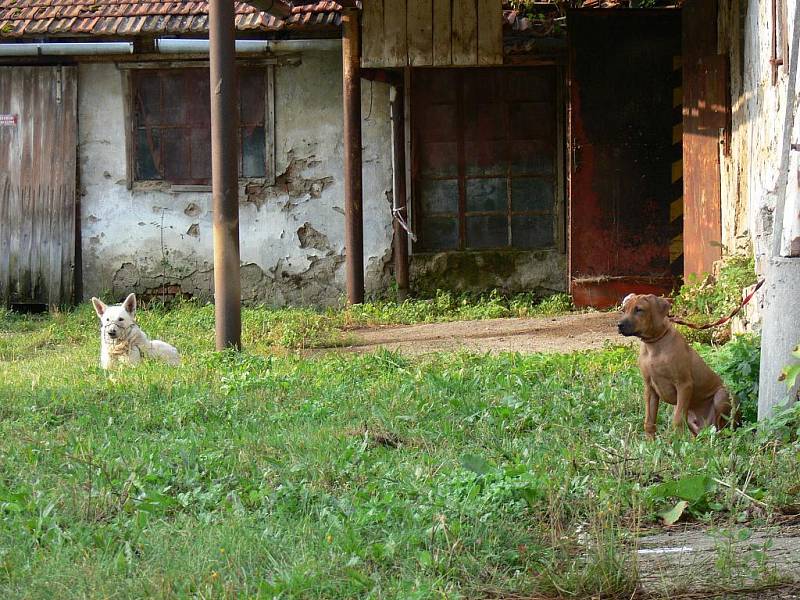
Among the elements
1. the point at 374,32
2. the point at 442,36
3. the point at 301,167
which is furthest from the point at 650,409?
the point at 301,167

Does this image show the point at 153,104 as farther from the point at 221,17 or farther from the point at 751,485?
the point at 751,485

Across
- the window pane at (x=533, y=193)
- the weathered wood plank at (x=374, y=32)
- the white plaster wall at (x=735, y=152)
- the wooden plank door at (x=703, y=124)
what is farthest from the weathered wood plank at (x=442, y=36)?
the white plaster wall at (x=735, y=152)

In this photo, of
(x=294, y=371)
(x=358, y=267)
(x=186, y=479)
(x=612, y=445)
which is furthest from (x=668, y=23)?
(x=186, y=479)

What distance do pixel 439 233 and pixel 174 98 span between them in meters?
3.59

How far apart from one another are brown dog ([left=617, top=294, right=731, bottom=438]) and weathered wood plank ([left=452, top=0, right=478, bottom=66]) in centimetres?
657

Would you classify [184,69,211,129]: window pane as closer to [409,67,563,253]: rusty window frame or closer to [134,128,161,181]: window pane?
[134,128,161,181]: window pane

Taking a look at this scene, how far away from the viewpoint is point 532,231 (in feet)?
43.5

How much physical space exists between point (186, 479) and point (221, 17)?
484cm

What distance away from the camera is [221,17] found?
8672 mm

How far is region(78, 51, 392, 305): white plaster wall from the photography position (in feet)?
43.2

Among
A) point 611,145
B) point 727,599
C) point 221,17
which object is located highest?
point 221,17

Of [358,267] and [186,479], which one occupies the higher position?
[358,267]

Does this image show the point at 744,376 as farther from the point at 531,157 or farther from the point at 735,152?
the point at 531,157

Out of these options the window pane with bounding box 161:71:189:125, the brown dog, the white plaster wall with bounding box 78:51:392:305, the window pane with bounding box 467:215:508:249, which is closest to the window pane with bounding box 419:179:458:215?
the window pane with bounding box 467:215:508:249
